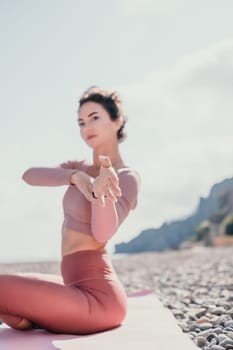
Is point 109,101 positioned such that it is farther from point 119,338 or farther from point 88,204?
point 119,338

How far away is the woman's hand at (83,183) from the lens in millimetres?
3652

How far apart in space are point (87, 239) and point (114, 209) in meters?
0.37

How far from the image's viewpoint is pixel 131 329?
402cm

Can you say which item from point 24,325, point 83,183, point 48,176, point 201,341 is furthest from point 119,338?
point 48,176

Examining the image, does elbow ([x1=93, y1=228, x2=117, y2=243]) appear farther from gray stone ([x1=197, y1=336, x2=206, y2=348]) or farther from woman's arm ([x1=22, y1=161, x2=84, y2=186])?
gray stone ([x1=197, y1=336, x2=206, y2=348])

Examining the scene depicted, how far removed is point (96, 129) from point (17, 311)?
1293mm


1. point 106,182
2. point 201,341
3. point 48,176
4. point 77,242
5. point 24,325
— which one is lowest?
point 201,341

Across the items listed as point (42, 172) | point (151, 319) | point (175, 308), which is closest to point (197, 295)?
point (175, 308)

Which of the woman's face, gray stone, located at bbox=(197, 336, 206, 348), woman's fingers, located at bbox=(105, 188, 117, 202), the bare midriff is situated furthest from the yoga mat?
the woman's face

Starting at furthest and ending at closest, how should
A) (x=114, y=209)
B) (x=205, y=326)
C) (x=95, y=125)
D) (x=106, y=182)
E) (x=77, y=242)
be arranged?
(x=205, y=326) → (x=95, y=125) → (x=77, y=242) → (x=114, y=209) → (x=106, y=182)

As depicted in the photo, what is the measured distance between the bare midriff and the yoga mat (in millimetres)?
539

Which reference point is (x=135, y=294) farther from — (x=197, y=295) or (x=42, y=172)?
(x=42, y=172)

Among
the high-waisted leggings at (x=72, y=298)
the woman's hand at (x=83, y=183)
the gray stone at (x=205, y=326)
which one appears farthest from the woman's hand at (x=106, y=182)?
the gray stone at (x=205, y=326)

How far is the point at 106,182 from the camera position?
136 inches
